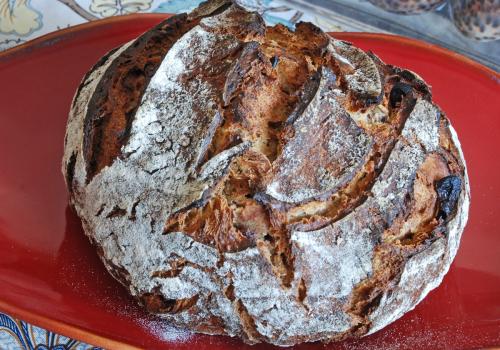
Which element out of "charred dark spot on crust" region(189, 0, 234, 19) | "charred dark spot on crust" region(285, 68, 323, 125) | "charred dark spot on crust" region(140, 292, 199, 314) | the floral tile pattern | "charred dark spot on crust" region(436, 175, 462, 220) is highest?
"charred dark spot on crust" region(189, 0, 234, 19)

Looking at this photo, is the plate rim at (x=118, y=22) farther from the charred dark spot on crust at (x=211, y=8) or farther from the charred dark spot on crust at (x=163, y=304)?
the charred dark spot on crust at (x=163, y=304)

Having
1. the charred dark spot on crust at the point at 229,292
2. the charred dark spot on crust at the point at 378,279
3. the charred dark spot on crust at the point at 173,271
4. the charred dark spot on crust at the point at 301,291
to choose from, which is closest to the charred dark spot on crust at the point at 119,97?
the charred dark spot on crust at the point at 173,271

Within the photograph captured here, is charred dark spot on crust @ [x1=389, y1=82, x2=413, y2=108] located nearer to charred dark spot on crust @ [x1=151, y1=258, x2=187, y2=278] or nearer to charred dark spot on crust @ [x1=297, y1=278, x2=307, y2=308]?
charred dark spot on crust @ [x1=297, y1=278, x2=307, y2=308]

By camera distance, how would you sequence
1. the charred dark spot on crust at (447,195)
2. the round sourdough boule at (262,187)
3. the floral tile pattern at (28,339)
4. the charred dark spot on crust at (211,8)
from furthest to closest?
the floral tile pattern at (28,339) → the charred dark spot on crust at (211,8) → the charred dark spot on crust at (447,195) → the round sourdough boule at (262,187)

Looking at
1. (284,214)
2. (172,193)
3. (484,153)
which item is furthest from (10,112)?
(484,153)

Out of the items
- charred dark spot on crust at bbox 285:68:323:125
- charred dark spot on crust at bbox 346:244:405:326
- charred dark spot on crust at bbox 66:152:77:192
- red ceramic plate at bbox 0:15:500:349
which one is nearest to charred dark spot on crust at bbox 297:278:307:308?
charred dark spot on crust at bbox 346:244:405:326

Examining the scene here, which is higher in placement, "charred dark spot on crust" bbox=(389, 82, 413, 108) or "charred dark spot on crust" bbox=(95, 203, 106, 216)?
"charred dark spot on crust" bbox=(389, 82, 413, 108)
